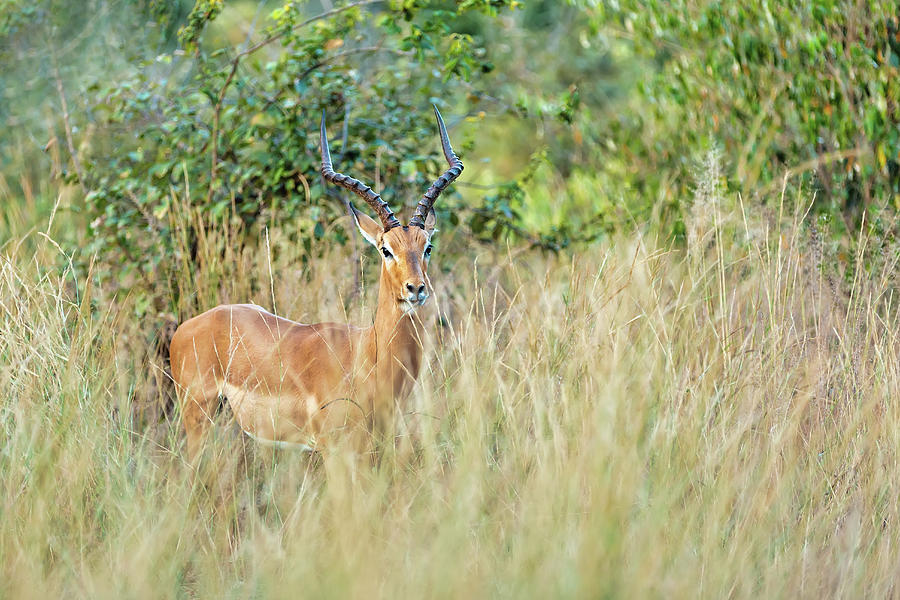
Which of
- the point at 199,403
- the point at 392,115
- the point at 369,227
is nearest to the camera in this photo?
the point at 369,227

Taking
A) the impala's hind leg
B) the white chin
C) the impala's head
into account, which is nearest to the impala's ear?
the impala's head

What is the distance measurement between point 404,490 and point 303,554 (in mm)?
786

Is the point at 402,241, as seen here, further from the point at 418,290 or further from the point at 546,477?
the point at 546,477

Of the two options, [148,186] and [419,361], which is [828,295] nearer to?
[419,361]

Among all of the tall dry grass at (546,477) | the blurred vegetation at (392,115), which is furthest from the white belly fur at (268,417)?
the blurred vegetation at (392,115)

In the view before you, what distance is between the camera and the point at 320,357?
459cm

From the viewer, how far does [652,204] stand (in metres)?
7.12

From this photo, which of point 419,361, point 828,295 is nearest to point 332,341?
point 419,361

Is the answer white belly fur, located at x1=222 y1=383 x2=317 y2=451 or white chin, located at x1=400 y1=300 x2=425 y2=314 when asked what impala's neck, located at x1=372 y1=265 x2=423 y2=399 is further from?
white belly fur, located at x1=222 y1=383 x2=317 y2=451

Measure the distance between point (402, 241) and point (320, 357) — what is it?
0.70 meters

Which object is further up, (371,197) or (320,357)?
(371,197)

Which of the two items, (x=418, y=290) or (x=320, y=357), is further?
(x=320, y=357)

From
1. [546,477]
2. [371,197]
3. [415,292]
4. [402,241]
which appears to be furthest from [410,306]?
[546,477]

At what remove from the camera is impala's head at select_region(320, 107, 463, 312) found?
4094 mm
